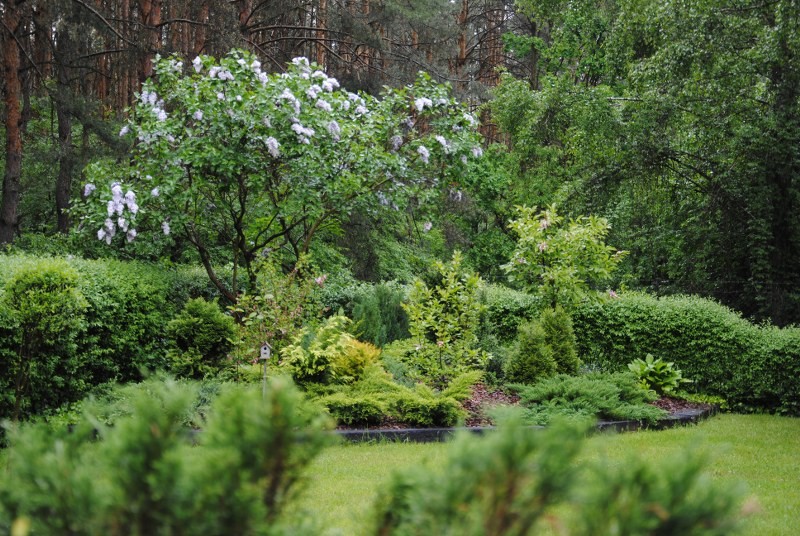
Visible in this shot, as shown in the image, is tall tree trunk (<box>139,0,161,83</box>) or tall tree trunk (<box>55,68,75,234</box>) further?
tall tree trunk (<box>55,68,75,234</box>)

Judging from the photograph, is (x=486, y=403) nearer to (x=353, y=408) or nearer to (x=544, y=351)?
(x=353, y=408)

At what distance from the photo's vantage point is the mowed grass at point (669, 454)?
4891 mm

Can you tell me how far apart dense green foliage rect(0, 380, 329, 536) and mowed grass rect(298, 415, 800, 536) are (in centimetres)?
246

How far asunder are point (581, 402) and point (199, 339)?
184 inches

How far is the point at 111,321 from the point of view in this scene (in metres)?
8.75

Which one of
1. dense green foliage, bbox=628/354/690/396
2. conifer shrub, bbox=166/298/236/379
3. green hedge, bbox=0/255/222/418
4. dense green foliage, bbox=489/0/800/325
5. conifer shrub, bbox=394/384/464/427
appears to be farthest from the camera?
dense green foliage, bbox=489/0/800/325

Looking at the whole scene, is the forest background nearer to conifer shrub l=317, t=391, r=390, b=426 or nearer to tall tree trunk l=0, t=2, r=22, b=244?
tall tree trunk l=0, t=2, r=22, b=244

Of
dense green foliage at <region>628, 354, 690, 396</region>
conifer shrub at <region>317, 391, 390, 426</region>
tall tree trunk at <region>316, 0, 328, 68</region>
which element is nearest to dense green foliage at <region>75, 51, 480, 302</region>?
conifer shrub at <region>317, 391, 390, 426</region>

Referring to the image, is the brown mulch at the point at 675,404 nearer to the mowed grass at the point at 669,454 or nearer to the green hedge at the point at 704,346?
the mowed grass at the point at 669,454

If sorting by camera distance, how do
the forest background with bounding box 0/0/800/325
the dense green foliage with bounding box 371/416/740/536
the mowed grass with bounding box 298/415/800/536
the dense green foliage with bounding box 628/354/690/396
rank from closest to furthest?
the dense green foliage with bounding box 371/416/740/536, the mowed grass with bounding box 298/415/800/536, the dense green foliage with bounding box 628/354/690/396, the forest background with bounding box 0/0/800/325

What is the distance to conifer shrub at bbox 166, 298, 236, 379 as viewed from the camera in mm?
9102

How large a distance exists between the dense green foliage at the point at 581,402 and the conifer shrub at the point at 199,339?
3.74 metres

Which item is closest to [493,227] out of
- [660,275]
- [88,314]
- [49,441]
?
[660,275]

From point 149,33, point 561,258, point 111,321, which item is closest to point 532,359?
point 561,258
